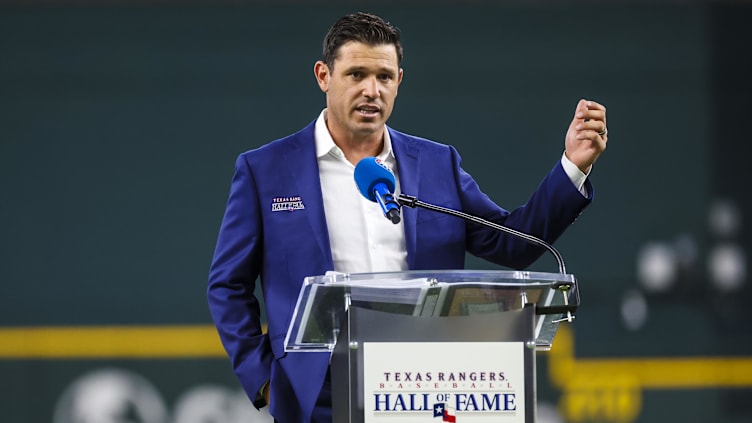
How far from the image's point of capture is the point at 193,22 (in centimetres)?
537

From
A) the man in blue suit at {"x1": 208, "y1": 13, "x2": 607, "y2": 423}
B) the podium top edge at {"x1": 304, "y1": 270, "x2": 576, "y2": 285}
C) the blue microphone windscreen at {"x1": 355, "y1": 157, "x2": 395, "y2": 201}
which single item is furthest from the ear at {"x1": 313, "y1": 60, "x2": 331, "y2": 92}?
the podium top edge at {"x1": 304, "y1": 270, "x2": 576, "y2": 285}

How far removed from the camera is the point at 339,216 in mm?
2498

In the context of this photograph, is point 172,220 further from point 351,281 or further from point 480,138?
point 351,281

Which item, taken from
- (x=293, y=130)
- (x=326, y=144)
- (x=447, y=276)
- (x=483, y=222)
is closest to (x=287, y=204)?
(x=326, y=144)

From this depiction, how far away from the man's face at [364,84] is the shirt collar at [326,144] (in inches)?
2.5

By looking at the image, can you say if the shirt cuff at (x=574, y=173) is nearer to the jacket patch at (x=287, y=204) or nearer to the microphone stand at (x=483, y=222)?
the microphone stand at (x=483, y=222)

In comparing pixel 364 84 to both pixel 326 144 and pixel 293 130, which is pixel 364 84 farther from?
pixel 293 130

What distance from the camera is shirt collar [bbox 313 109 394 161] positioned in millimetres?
2561

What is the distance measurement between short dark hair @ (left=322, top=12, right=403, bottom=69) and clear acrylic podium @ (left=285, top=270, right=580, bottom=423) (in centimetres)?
65

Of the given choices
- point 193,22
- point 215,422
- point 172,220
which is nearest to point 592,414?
point 215,422

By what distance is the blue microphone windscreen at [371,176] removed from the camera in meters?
2.17

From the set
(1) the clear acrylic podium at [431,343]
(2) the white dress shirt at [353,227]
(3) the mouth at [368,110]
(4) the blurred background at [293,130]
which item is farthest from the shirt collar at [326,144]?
(4) the blurred background at [293,130]

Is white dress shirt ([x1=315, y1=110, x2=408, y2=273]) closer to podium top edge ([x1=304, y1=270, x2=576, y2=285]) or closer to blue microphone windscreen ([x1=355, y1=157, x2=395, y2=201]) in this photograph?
blue microphone windscreen ([x1=355, y1=157, x2=395, y2=201])

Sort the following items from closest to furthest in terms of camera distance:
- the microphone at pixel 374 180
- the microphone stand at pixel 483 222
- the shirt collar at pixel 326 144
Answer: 1. the microphone stand at pixel 483 222
2. the microphone at pixel 374 180
3. the shirt collar at pixel 326 144
